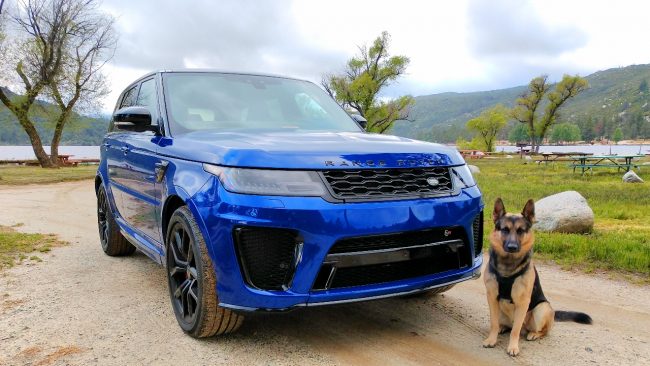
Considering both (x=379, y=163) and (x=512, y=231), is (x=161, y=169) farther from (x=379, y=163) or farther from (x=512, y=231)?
(x=512, y=231)

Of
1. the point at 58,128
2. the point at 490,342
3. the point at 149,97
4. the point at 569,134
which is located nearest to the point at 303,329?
the point at 490,342

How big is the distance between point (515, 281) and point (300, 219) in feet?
4.74

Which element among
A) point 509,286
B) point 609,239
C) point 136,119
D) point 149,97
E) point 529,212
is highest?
point 149,97

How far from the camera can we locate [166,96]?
13.2 feet

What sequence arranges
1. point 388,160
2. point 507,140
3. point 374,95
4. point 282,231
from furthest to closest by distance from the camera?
point 507,140
point 374,95
point 388,160
point 282,231

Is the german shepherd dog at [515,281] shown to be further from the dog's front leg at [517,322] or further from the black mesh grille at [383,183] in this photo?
the black mesh grille at [383,183]

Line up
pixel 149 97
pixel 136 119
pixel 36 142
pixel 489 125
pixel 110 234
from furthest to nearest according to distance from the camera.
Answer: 1. pixel 489 125
2. pixel 36 142
3. pixel 110 234
4. pixel 149 97
5. pixel 136 119

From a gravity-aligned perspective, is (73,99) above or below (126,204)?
above

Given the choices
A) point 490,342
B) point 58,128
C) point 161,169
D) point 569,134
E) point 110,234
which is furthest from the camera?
point 569,134

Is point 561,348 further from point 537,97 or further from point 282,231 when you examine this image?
point 537,97

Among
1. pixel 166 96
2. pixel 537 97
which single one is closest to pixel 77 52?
pixel 166 96

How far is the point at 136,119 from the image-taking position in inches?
151

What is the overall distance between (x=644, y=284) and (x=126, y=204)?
502 cm

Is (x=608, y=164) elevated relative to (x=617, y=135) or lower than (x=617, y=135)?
lower
